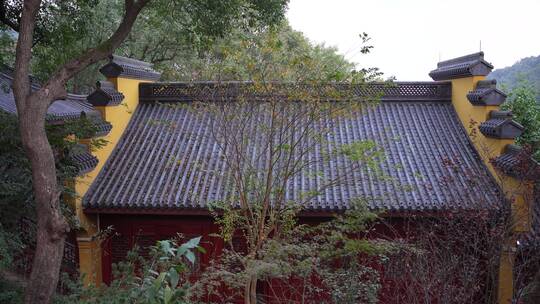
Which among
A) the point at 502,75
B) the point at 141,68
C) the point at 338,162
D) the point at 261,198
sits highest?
the point at 502,75

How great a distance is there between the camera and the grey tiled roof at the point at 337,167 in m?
7.20

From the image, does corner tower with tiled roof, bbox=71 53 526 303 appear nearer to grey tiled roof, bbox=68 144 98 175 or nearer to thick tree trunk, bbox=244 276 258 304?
grey tiled roof, bbox=68 144 98 175

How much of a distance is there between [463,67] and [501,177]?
2434 millimetres

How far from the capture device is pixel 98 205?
733 cm

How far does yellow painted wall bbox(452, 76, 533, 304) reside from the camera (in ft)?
20.3

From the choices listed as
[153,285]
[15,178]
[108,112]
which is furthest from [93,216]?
[153,285]

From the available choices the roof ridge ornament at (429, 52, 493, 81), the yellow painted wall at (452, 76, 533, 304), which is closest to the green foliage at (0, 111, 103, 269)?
the yellow painted wall at (452, 76, 533, 304)

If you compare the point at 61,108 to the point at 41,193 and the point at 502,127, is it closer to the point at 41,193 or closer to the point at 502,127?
the point at 41,193

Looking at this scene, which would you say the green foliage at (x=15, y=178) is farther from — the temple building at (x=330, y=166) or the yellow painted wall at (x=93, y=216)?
the temple building at (x=330, y=166)

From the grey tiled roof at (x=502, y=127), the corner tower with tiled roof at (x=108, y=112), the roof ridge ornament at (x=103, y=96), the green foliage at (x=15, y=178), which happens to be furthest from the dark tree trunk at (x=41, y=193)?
the grey tiled roof at (x=502, y=127)

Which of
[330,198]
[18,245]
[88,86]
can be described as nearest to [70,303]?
[18,245]

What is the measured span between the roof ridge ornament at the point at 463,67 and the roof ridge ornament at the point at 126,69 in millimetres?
5507

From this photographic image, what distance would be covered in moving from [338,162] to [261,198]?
8.78 ft

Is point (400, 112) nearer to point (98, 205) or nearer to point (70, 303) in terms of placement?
point (98, 205)
